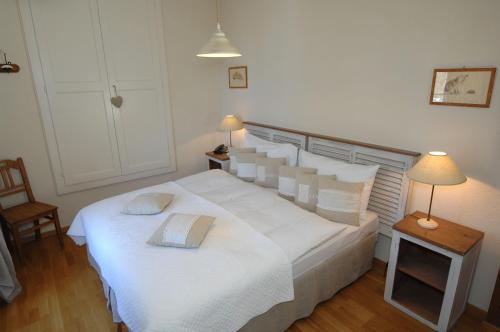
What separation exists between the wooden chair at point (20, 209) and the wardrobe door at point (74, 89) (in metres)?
0.29

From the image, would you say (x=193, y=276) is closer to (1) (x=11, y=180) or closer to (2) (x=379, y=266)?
(2) (x=379, y=266)

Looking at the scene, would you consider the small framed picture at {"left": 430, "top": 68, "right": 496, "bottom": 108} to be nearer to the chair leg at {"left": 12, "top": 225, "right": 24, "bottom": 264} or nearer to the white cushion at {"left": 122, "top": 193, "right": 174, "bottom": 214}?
the white cushion at {"left": 122, "top": 193, "right": 174, "bottom": 214}

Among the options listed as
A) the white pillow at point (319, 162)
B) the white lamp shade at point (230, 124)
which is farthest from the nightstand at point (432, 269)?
the white lamp shade at point (230, 124)

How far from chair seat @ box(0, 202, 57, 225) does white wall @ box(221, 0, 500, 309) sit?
2574mm

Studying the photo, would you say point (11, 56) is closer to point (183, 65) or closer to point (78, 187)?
point (78, 187)

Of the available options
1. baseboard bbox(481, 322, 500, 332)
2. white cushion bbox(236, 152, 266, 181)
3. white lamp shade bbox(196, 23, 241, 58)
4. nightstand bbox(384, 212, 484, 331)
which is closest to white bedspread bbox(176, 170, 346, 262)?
white cushion bbox(236, 152, 266, 181)

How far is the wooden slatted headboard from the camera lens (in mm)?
2205

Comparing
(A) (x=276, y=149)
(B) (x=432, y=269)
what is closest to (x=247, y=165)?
(A) (x=276, y=149)

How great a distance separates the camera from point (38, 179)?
3.04 m

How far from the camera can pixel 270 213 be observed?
2275 millimetres

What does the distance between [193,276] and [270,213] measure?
886 mm

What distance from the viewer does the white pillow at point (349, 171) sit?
2.25m

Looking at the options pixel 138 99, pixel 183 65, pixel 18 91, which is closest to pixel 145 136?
pixel 138 99

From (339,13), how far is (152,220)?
7.46 feet
